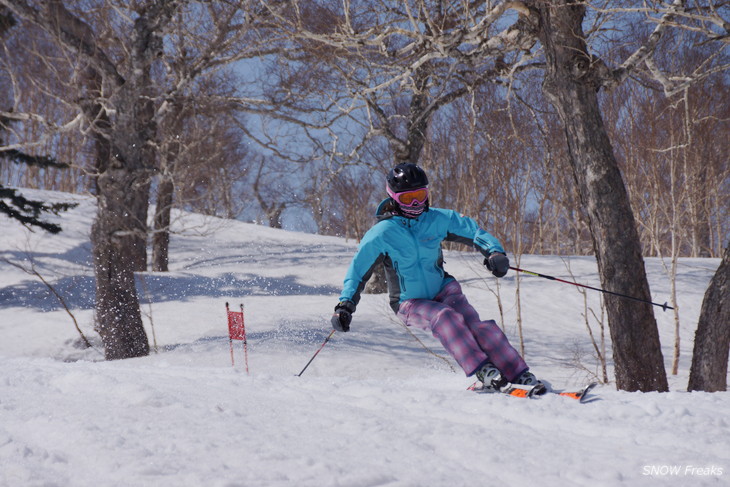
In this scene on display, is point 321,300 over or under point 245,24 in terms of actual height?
under

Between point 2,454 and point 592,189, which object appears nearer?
point 2,454

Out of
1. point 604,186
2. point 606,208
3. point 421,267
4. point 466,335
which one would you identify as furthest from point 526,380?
point 604,186

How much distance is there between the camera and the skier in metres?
3.76

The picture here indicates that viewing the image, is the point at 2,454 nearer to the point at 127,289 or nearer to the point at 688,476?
the point at 688,476

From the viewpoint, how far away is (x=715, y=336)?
17.0ft

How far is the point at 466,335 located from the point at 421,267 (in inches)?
23.1

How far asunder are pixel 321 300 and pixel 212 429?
8452 millimetres

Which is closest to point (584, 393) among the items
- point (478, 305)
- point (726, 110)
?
point (478, 305)

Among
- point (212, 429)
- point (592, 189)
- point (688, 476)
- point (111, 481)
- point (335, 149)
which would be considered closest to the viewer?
point (111, 481)

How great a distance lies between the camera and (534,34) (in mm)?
5324

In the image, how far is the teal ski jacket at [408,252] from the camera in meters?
3.94

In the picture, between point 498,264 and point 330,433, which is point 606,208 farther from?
point 330,433

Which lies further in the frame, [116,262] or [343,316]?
[116,262]

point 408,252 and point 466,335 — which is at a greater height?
point 408,252
